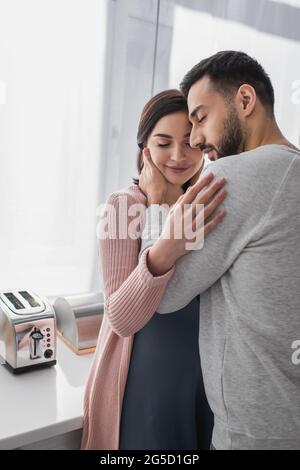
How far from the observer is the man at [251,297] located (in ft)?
2.31

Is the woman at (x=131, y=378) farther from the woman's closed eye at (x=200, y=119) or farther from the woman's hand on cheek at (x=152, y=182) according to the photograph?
the woman's closed eye at (x=200, y=119)

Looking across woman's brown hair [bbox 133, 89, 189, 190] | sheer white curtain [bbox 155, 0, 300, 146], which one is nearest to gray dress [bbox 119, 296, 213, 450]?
woman's brown hair [bbox 133, 89, 189, 190]

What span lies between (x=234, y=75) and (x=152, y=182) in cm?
35

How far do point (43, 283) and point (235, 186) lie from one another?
1129 millimetres

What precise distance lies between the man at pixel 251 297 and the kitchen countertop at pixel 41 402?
0.40 metres

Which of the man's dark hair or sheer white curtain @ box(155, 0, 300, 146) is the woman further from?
sheer white curtain @ box(155, 0, 300, 146)

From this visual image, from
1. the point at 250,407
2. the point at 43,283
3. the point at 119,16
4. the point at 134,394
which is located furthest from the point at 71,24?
the point at 250,407

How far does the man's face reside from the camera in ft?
2.91

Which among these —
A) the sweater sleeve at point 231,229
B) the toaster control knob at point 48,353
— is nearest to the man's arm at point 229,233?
the sweater sleeve at point 231,229

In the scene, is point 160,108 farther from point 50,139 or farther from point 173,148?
point 50,139

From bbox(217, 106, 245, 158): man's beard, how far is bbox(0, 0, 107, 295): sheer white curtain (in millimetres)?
862

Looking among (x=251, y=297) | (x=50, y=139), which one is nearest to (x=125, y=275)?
(x=251, y=297)

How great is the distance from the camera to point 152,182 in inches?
44.3

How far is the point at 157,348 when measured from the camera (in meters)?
0.99
